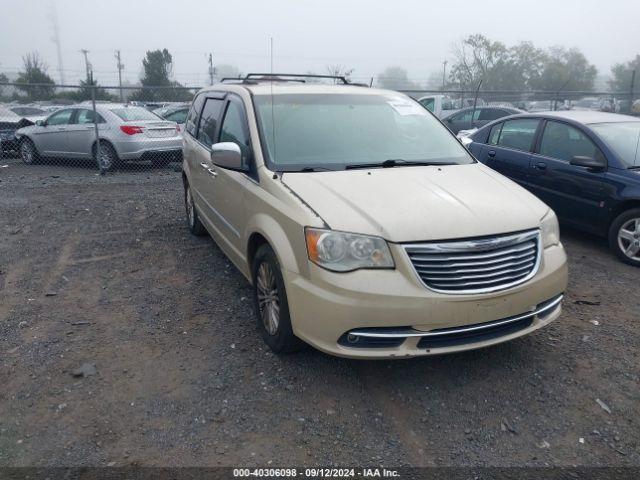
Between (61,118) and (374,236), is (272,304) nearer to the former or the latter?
(374,236)

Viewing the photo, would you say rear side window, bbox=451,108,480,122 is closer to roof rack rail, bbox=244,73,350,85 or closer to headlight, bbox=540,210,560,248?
roof rack rail, bbox=244,73,350,85

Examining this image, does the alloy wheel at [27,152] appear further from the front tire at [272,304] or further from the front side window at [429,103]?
the front side window at [429,103]

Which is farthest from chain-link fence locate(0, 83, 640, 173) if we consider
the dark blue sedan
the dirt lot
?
the dirt lot

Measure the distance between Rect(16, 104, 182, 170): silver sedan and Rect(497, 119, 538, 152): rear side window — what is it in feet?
23.1

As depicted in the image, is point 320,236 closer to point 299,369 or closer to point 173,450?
point 299,369

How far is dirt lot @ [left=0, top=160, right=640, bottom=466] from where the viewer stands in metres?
2.87

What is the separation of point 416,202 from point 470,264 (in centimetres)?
53

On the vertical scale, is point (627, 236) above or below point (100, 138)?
below

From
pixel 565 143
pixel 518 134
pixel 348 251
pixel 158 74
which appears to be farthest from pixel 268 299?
pixel 158 74

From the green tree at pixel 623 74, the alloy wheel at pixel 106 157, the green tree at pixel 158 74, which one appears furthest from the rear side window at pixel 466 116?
the green tree at pixel 623 74

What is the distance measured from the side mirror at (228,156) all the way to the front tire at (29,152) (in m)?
10.9

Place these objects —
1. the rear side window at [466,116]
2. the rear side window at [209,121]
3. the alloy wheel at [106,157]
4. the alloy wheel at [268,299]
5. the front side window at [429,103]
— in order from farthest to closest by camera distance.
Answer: the front side window at [429,103], the rear side window at [466,116], the alloy wheel at [106,157], the rear side window at [209,121], the alloy wheel at [268,299]

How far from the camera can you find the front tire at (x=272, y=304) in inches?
138

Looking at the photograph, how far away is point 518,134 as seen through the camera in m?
7.20
